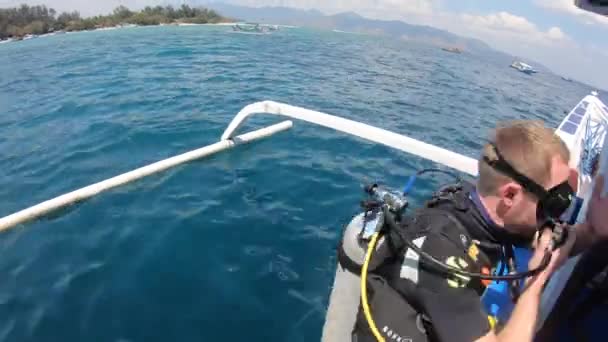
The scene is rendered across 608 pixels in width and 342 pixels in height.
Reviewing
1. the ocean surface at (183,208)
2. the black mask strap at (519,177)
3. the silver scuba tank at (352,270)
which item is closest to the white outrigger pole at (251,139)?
the ocean surface at (183,208)

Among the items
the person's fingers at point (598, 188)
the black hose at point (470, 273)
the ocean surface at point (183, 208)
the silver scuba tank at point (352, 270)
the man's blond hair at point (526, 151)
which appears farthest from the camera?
the ocean surface at point (183, 208)

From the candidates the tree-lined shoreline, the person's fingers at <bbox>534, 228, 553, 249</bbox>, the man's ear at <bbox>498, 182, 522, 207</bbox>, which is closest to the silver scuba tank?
the man's ear at <bbox>498, 182, 522, 207</bbox>

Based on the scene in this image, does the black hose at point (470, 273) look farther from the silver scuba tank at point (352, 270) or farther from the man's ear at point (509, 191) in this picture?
the silver scuba tank at point (352, 270)

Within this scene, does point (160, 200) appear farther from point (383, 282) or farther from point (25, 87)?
point (25, 87)

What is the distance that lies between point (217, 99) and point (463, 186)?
38.3 ft

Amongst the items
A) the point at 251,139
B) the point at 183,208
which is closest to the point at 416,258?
the point at 183,208

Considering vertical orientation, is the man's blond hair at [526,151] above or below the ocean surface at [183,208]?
above

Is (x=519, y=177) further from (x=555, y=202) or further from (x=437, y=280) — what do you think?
(x=437, y=280)

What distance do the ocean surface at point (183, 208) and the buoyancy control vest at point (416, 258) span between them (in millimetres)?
2210

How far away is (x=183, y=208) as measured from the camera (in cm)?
638

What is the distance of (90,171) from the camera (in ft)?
25.7

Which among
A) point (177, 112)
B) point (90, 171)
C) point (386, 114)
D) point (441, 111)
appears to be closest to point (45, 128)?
point (177, 112)

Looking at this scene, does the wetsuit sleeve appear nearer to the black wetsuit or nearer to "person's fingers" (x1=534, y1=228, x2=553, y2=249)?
the black wetsuit

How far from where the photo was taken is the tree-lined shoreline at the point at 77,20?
190ft
